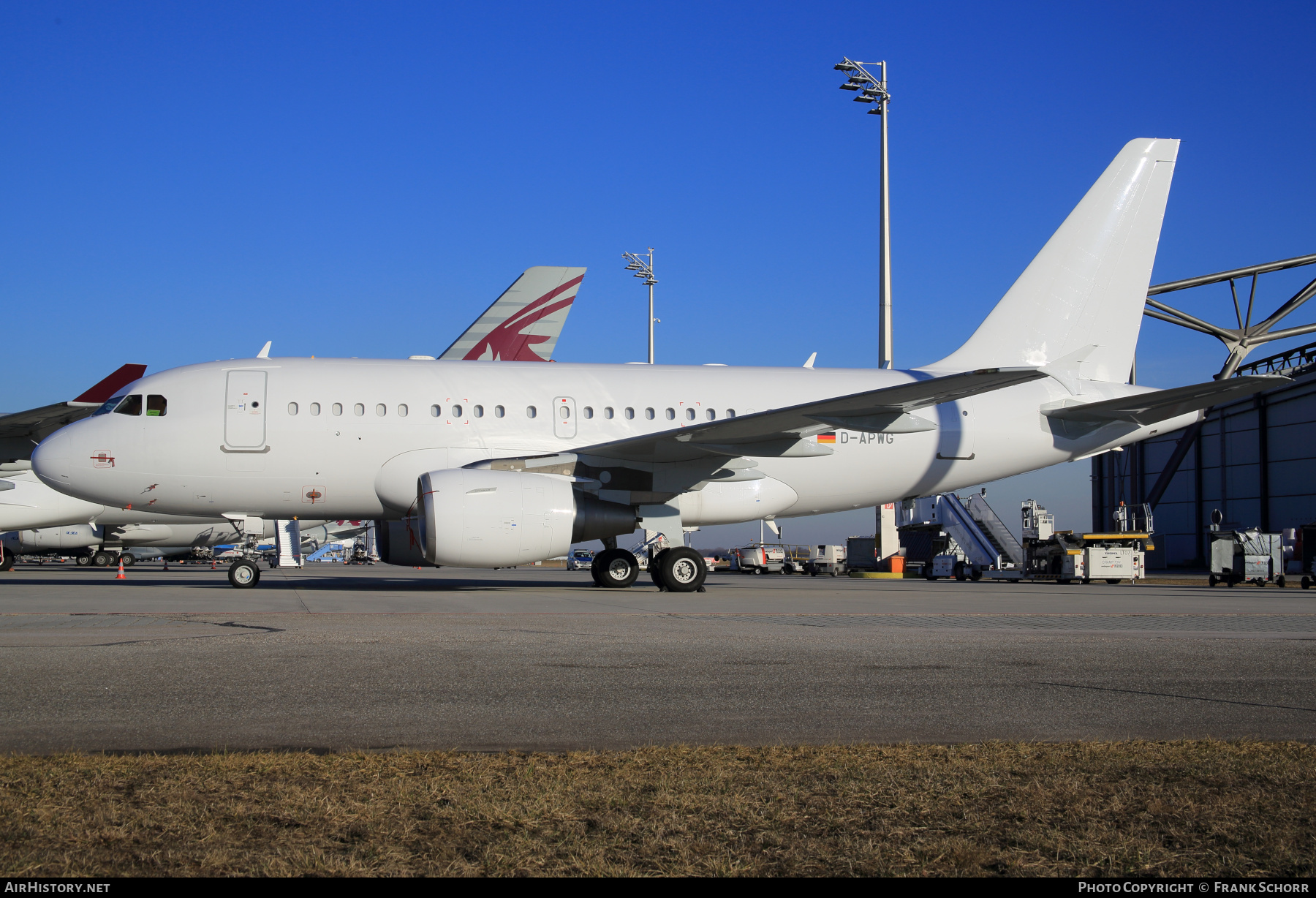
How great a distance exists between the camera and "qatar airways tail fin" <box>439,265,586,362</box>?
1176 inches

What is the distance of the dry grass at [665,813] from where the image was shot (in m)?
2.63

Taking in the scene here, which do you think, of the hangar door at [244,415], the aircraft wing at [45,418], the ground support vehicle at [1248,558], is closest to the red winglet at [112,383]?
Answer: the aircraft wing at [45,418]

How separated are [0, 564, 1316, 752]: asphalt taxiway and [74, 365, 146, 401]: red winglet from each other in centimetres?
2349

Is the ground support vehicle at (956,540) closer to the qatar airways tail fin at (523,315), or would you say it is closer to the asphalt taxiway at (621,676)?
the qatar airways tail fin at (523,315)

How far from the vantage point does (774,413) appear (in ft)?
45.0

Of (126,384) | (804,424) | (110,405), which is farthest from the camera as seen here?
(126,384)

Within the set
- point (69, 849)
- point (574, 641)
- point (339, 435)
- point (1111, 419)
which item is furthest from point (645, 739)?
point (1111, 419)

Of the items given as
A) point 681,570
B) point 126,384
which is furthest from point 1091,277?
point 126,384

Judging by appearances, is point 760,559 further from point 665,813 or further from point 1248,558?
point 665,813

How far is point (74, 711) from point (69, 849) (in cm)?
252

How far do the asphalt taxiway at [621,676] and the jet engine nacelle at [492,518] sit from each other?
1.90 metres

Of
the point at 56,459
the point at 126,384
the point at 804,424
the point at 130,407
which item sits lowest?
the point at 56,459

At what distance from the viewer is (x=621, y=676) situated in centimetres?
631

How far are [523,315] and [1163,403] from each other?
1858 cm
